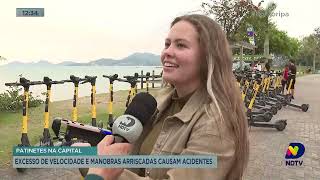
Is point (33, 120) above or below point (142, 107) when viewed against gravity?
below

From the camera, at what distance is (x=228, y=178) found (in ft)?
5.62

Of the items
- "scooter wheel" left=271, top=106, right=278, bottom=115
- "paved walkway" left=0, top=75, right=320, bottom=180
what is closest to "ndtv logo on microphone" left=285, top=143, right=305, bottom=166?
"paved walkway" left=0, top=75, right=320, bottom=180

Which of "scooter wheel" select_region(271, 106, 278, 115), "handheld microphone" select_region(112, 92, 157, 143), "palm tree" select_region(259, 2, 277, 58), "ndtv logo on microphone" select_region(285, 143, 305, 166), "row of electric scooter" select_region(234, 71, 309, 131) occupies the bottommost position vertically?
"ndtv logo on microphone" select_region(285, 143, 305, 166)

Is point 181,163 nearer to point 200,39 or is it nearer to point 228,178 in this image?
point 228,178

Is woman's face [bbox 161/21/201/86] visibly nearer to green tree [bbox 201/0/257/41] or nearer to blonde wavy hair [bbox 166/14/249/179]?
blonde wavy hair [bbox 166/14/249/179]

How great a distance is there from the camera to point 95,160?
1590 millimetres

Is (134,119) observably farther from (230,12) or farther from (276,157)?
(230,12)

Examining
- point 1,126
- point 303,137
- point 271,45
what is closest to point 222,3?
point 303,137

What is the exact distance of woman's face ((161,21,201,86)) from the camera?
5.95 feet

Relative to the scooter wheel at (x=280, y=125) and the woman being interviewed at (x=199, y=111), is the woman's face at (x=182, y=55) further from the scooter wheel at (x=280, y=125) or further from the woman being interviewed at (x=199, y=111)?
the scooter wheel at (x=280, y=125)

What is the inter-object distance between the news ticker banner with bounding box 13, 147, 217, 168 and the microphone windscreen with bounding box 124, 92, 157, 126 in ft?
0.54

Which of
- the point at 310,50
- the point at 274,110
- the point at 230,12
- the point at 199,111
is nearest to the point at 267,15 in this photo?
the point at 230,12

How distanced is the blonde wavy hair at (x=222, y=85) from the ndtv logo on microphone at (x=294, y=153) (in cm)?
539

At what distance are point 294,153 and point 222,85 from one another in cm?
666
